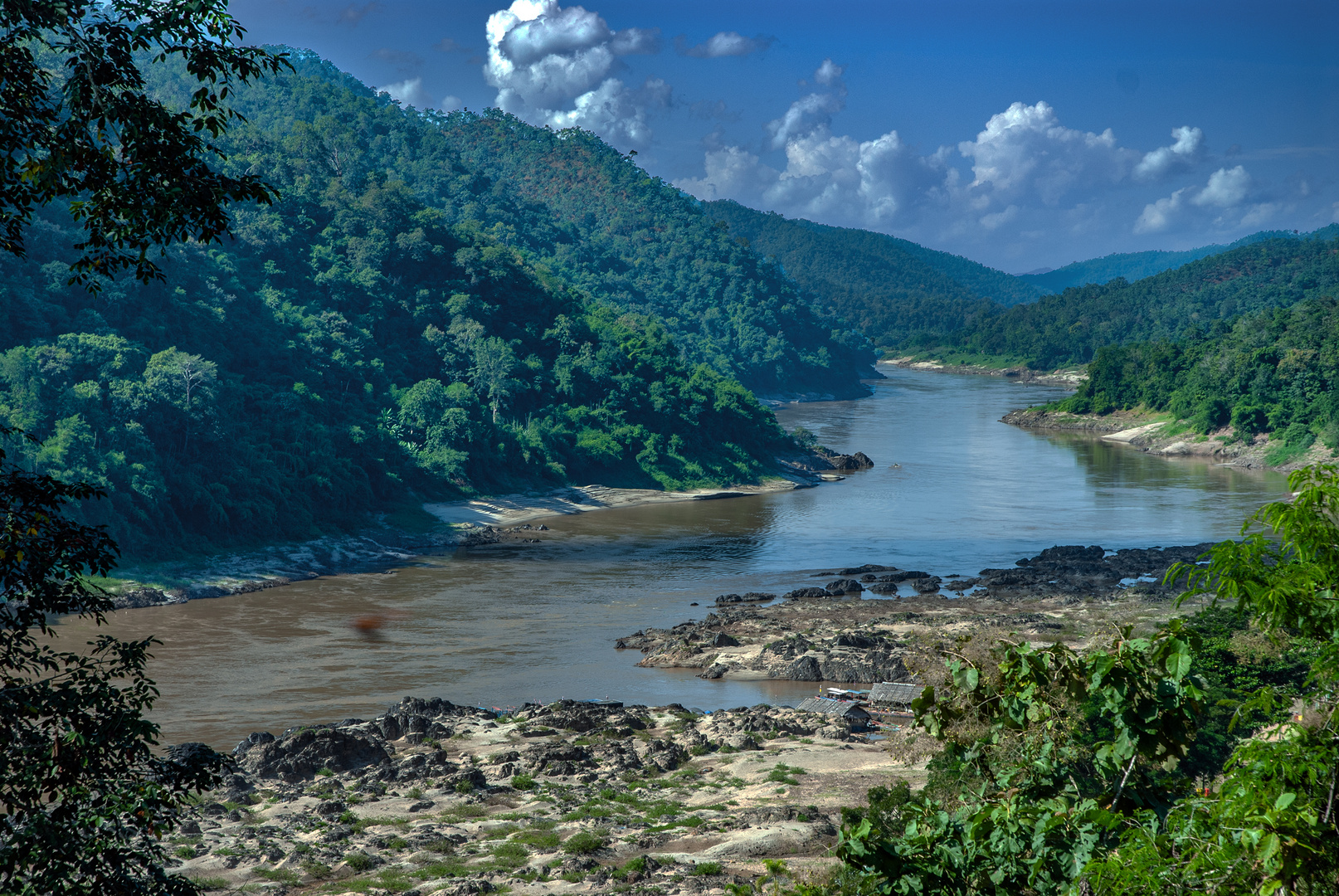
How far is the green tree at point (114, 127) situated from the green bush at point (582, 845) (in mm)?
15255

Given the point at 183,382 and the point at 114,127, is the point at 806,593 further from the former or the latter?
the point at 114,127

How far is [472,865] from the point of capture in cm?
1998

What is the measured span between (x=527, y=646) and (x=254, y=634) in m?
11.0

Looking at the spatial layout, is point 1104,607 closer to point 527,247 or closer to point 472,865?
point 472,865

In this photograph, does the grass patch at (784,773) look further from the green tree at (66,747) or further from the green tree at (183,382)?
the green tree at (183,382)

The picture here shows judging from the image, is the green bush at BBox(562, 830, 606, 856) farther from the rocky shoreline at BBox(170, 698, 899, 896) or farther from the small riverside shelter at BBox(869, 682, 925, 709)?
the small riverside shelter at BBox(869, 682, 925, 709)

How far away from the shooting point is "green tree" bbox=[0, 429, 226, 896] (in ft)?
23.8

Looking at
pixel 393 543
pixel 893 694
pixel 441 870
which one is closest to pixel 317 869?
pixel 441 870

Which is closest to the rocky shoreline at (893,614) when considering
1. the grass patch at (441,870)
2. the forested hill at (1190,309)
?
the grass patch at (441,870)

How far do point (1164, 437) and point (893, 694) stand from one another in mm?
78885

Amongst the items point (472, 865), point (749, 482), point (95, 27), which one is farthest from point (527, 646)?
point (749, 482)

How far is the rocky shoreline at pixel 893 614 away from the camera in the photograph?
1490 inches

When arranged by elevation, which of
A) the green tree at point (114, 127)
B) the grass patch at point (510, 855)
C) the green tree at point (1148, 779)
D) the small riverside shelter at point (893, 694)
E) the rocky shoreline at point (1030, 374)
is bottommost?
the small riverside shelter at point (893, 694)

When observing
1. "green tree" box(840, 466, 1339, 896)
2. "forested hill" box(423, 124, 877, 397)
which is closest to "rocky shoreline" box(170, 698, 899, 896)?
"green tree" box(840, 466, 1339, 896)
